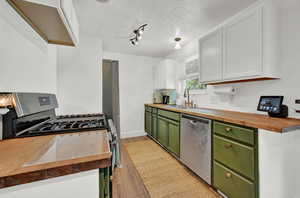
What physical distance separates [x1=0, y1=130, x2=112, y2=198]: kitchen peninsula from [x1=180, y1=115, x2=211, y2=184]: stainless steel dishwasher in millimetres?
1344

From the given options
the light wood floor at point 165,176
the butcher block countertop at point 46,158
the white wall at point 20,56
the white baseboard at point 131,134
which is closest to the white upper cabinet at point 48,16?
the white wall at point 20,56

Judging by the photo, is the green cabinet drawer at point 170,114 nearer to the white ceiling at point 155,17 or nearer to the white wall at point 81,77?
the white wall at point 81,77

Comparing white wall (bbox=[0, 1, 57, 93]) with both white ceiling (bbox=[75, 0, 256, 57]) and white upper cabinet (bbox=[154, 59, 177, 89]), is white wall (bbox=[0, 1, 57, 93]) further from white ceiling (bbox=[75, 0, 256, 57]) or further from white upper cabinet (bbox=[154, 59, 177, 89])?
white upper cabinet (bbox=[154, 59, 177, 89])

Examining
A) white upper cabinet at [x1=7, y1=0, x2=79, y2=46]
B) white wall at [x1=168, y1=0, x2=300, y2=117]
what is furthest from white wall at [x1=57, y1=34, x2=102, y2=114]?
white wall at [x1=168, y1=0, x2=300, y2=117]

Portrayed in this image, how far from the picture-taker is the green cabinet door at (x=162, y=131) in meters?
2.60

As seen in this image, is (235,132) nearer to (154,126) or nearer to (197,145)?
(197,145)

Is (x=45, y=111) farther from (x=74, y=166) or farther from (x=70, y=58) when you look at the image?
(x=70, y=58)

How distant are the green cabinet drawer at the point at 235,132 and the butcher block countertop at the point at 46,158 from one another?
1234mm

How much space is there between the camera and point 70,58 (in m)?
2.31

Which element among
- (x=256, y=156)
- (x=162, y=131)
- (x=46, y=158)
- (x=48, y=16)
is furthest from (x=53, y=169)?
(x=162, y=131)

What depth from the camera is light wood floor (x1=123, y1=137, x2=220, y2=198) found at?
5.09 feet

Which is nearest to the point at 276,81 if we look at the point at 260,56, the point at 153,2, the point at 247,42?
the point at 260,56

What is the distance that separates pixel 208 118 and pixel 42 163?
5.21 ft

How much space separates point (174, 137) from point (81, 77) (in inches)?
80.5
